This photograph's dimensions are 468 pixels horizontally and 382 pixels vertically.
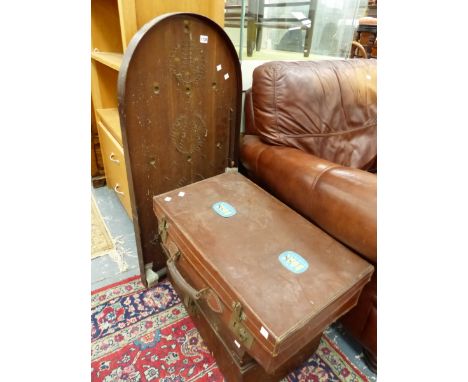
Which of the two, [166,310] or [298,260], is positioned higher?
[298,260]

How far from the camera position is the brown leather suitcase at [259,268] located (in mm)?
579

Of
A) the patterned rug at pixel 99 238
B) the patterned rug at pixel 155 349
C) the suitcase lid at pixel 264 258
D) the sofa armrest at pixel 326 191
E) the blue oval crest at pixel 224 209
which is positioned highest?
the sofa armrest at pixel 326 191

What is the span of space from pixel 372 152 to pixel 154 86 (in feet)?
3.51

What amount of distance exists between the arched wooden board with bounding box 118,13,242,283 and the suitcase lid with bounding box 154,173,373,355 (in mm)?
144

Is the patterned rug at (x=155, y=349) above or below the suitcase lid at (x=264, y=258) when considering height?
below

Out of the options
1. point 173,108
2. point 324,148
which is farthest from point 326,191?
point 173,108

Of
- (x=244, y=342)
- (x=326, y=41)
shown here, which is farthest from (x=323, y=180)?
(x=326, y=41)

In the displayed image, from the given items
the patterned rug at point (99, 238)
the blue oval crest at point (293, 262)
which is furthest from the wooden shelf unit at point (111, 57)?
the blue oval crest at point (293, 262)

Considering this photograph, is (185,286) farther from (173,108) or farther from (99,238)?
(99,238)

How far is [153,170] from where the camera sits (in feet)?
3.27

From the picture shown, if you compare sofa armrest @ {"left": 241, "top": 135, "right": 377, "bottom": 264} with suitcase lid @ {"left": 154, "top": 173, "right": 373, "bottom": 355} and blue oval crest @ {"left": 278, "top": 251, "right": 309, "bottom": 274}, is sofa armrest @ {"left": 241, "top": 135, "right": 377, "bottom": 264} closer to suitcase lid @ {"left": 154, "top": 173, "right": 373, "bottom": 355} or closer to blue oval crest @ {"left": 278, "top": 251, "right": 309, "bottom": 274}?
suitcase lid @ {"left": 154, "top": 173, "right": 373, "bottom": 355}

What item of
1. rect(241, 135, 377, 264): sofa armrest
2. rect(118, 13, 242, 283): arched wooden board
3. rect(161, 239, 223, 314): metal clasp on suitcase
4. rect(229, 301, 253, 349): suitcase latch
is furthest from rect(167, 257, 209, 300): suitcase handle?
rect(241, 135, 377, 264): sofa armrest

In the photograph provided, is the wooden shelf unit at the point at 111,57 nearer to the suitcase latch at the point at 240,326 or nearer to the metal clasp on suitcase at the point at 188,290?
the metal clasp on suitcase at the point at 188,290
